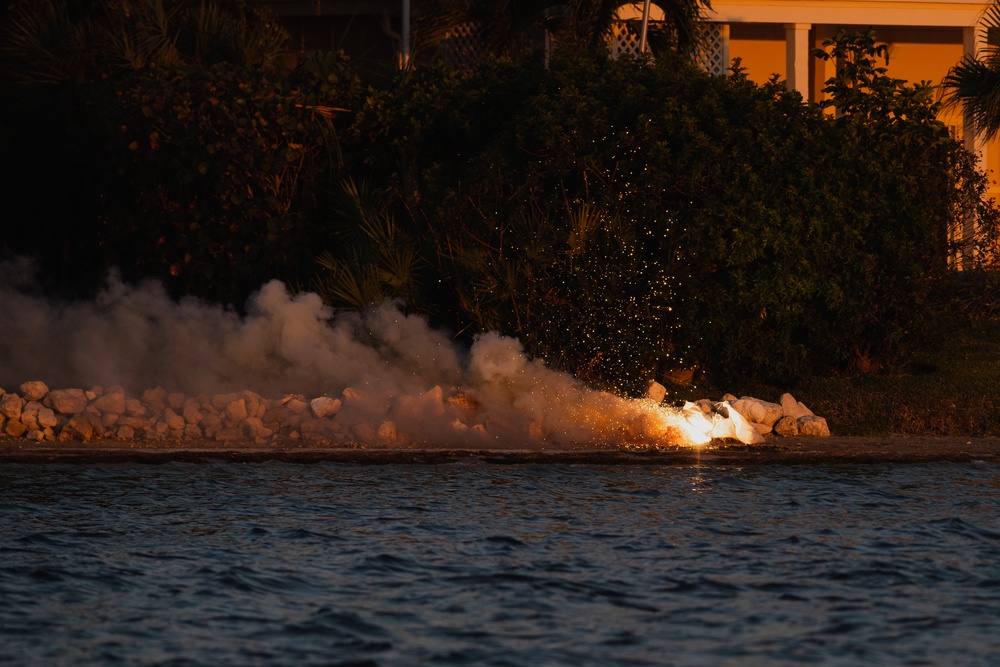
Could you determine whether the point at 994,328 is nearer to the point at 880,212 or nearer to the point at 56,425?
the point at 880,212

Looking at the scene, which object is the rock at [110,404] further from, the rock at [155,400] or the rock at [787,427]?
the rock at [787,427]

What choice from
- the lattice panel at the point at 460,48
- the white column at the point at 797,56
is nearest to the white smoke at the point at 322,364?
the lattice panel at the point at 460,48

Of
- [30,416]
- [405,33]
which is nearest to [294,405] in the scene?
[30,416]

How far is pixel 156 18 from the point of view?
642 inches

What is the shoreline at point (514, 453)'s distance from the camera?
1144cm

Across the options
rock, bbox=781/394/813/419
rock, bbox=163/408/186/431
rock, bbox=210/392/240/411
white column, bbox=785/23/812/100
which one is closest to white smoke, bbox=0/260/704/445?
rock, bbox=210/392/240/411

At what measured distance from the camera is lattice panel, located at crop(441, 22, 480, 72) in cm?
2105

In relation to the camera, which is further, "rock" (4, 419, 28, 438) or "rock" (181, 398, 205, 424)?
"rock" (181, 398, 205, 424)

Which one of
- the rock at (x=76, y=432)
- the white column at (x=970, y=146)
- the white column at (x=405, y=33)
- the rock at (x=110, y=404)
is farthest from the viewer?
the white column at (x=405, y=33)

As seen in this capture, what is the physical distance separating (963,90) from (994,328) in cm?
291

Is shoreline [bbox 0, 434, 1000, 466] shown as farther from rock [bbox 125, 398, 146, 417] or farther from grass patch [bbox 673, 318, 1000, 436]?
grass patch [bbox 673, 318, 1000, 436]

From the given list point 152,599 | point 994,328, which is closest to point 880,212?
point 994,328

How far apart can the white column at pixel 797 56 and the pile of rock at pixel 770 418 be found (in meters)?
9.44

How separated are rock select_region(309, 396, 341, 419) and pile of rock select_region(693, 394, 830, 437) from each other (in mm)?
2977
